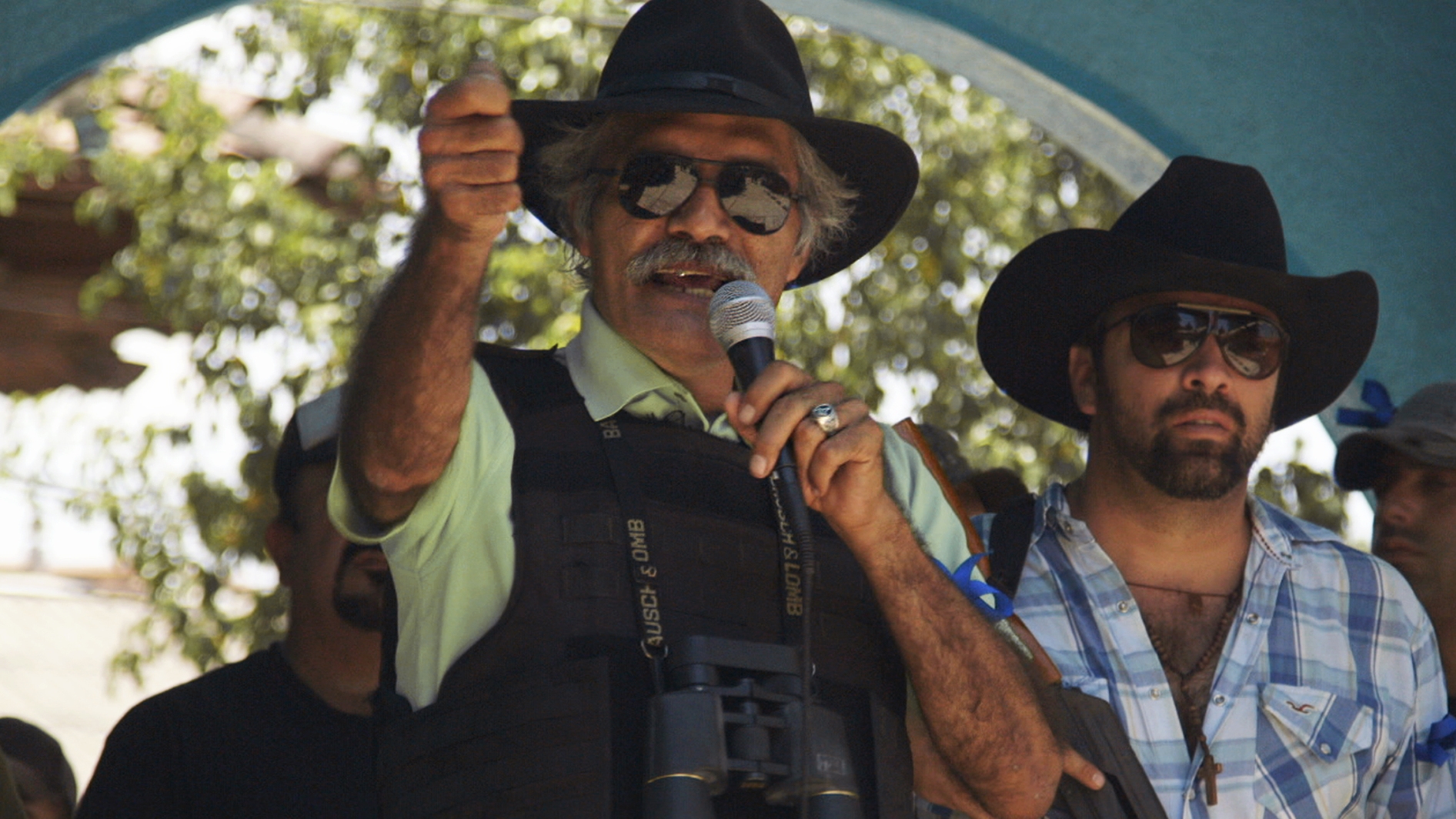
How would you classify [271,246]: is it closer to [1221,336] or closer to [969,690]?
[1221,336]

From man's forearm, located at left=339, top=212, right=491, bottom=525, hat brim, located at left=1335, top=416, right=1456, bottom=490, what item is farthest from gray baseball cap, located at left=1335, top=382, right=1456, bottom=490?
man's forearm, located at left=339, top=212, right=491, bottom=525

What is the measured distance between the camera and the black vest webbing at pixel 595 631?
2260 millimetres

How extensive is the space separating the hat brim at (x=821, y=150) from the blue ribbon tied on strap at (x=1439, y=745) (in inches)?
58.3

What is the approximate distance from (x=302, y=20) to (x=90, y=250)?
1655 millimetres

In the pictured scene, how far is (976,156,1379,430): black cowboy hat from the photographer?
3625 mm

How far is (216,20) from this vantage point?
6.69 metres

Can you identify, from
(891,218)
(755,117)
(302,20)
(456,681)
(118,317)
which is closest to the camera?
(456,681)

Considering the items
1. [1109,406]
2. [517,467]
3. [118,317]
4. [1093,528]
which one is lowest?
[517,467]

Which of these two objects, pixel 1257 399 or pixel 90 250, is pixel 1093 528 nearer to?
pixel 1257 399

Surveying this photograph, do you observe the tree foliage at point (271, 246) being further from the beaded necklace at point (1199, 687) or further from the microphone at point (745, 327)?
the microphone at point (745, 327)

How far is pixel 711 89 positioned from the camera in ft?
9.27

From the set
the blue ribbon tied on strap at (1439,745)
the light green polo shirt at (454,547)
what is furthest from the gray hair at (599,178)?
the blue ribbon tied on strap at (1439,745)

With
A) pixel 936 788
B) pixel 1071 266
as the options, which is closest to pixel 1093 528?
pixel 1071 266

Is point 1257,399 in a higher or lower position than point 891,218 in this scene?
lower
